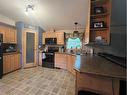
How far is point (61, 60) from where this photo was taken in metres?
5.34

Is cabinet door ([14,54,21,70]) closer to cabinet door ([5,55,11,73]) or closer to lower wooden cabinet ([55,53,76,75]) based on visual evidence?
cabinet door ([5,55,11,73])

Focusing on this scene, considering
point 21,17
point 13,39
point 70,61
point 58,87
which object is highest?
point 21,17

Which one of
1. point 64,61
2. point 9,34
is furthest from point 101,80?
point 9,34

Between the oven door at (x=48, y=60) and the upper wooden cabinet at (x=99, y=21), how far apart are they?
10.9 ft

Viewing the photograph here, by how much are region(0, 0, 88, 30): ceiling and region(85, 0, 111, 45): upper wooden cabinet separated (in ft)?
2.85

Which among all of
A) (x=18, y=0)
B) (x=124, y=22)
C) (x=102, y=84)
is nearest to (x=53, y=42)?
(x=18, y=0)

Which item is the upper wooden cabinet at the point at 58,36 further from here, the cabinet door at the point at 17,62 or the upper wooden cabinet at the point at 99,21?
the upper wooden cabinet at the point at 99,21

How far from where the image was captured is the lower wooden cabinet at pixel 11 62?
413 cm

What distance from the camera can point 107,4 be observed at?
8.02 feet

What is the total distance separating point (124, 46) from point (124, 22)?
0.45 meters

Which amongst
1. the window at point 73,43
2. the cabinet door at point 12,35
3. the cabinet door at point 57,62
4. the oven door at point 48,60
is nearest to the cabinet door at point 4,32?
the cabinet door at point 12,35

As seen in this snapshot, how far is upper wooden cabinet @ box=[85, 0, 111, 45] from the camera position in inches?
95.2

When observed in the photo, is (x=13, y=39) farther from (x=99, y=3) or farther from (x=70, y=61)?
(x=99, y=3)

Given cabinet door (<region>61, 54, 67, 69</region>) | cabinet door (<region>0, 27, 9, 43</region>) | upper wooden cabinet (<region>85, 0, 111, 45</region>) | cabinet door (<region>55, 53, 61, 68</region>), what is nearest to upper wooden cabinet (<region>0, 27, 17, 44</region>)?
cabinet door (<region>0, 27, 9, 43</region>)
